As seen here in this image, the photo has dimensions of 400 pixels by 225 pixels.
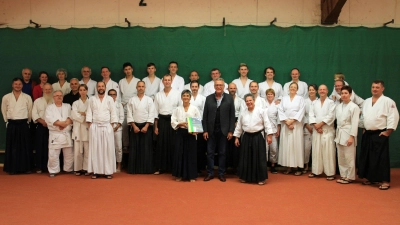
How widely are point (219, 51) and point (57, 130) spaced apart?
11.1 feet

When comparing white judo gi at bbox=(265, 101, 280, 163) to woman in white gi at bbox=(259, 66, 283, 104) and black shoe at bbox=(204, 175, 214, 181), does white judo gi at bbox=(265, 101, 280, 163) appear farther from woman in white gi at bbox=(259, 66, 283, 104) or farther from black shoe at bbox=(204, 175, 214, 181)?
black shoe at bbox=(204, 175, 214, 181)

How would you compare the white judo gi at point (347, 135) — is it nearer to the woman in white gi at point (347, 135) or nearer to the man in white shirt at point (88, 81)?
the woman in white gi at point (347, 135)

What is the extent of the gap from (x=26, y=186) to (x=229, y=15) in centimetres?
484

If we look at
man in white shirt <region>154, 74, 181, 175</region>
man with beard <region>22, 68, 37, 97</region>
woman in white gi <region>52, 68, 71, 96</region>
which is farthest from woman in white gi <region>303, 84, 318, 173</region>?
man with beard <region>22, 68, 37, 97</region>

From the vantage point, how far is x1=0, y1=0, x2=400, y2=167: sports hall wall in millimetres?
7277

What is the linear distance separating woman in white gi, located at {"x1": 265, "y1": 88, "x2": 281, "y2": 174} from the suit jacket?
2.98ft

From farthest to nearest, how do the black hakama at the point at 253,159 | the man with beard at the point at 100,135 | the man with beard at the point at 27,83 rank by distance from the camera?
the man with beard at the point at 27,83 < the man with beard at the point at 100,135 < the black hakama at the point at 253,159

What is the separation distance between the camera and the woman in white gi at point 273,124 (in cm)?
659

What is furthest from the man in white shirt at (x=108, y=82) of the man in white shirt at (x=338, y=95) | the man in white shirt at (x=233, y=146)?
the man in white shirt at (x=338, y=95)

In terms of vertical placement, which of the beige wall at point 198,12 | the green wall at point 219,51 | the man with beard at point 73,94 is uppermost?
the beige wall at point 198,12

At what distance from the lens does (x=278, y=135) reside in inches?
266

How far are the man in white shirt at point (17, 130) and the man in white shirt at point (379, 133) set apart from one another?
224 inches

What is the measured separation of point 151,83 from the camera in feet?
23.2

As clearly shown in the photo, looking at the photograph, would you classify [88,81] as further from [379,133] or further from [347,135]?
[379,133]
